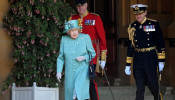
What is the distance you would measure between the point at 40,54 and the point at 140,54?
2078 mm

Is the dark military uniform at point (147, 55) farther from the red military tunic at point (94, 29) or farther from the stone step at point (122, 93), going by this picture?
the stone step at point (122, 93)

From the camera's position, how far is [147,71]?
9.45 meters

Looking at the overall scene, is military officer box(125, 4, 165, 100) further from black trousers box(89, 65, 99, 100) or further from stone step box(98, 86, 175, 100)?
stone step box(98, 86, 175, 100)

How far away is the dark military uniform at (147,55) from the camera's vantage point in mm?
9442

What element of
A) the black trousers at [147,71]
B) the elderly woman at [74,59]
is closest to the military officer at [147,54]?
the black trousers at [147,71]

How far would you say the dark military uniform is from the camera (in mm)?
9442

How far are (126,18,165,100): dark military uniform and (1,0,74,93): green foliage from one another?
1.86 m

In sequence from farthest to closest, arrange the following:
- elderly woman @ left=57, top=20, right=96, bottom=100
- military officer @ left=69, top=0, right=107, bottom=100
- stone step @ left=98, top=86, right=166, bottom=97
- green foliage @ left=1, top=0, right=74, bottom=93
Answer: stone step @ left=98, top=86, right=166, bottom=97
green foliage @ left=1, top=0, right=74, bottom=93
military officer @ left=69, top=0, right=107, bottom=100
elderly woman @ left=57, top=20, right=96, bottom=100

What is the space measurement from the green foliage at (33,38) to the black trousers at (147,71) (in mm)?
1907

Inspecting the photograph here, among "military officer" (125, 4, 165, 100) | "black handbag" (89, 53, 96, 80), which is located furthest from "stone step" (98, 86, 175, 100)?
"black handbag" (89, 53, 96, 80)

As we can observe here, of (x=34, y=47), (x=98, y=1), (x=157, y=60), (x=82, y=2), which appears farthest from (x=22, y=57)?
(x=98, y=1)

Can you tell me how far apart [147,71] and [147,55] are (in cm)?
27

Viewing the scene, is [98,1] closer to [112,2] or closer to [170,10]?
[112,2]

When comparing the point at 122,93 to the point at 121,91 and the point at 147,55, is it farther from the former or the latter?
the point at 147,55
